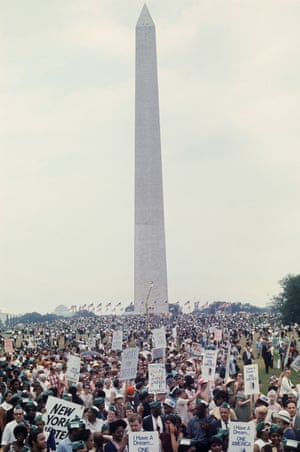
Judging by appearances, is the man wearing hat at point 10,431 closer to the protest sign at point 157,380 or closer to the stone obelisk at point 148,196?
the protest sign at point 157,380

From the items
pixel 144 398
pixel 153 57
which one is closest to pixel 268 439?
pixel 144 398

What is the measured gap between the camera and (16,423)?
11672 mm

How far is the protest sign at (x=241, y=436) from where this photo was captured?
9.65m

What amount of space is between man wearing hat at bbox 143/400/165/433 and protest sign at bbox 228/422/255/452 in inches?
77.2

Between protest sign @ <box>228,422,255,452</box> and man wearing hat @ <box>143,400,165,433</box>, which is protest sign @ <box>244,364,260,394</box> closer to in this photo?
man wearing hat @ <box>143,400,165,433</box>

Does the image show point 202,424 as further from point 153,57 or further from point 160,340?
point 153,57

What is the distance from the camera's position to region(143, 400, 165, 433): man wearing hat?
1159 cm

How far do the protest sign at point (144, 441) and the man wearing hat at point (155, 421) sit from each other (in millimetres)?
2157

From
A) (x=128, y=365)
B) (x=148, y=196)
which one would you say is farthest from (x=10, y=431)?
(x=148, y=196)

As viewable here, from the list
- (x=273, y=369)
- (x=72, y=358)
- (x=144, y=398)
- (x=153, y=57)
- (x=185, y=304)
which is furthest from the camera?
(x=185, y=304)

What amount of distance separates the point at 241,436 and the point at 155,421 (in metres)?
2.20

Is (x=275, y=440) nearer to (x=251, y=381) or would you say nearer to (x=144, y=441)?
(x=144, y=441)

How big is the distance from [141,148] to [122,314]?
2213 cm

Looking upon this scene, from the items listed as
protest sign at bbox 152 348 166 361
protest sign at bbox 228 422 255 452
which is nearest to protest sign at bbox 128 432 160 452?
protest sign at bbox 228 422 255 452
